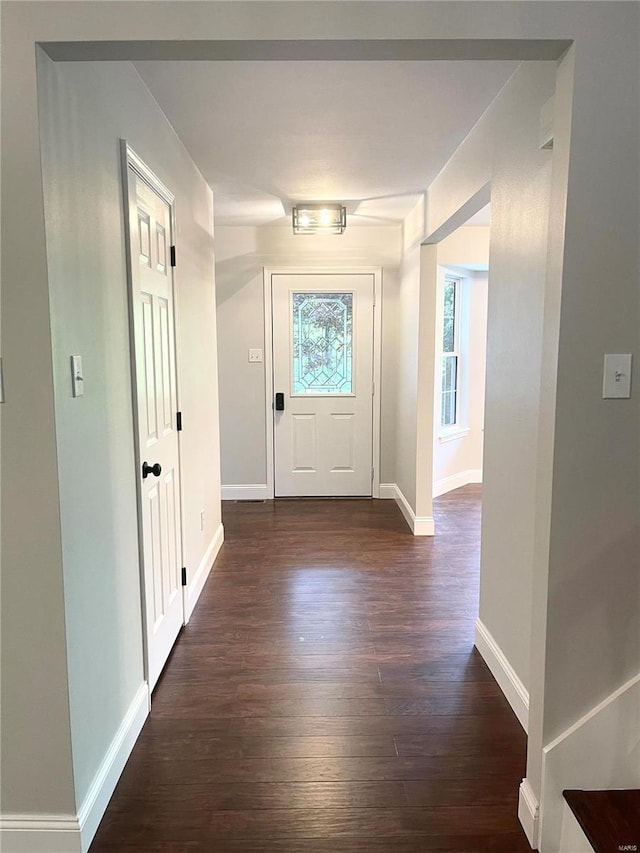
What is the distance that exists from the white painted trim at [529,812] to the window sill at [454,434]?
13.0 ft

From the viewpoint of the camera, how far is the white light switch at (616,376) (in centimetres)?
149

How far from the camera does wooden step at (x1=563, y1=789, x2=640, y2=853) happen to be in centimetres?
141

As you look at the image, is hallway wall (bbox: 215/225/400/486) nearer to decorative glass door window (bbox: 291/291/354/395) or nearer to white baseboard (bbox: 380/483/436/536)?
decorative glass door window (bbox: 291/291/354/395)

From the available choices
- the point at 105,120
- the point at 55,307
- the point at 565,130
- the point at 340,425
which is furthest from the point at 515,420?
the point at 340,425

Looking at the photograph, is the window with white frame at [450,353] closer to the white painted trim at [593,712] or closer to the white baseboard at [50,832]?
the white painted trim at [593,712]

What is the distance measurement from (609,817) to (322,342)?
415 centimetres

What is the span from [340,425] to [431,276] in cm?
168

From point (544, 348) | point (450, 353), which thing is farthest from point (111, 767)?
point (450, 353)

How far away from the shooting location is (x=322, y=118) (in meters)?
2.58

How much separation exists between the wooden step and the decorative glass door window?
→ 391cm

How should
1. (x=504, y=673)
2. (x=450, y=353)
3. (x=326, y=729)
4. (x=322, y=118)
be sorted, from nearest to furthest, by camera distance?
(x=326, y=729) → (x=504, y=673) → (x=322, y=118) → (x=450, y=353)

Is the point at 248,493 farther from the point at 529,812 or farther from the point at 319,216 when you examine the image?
the point at 529,812

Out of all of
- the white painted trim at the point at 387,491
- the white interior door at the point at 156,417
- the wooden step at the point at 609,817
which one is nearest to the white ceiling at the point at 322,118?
the white interior door at the point at 156,417

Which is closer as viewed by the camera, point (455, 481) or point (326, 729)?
point (326, 729)
